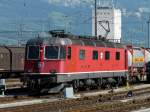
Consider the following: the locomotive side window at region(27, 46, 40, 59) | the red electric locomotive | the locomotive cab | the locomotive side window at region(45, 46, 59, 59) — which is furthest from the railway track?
the locomotive side window at region(27, 46, 40, 59)

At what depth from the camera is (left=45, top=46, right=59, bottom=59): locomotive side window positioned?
29234 mm

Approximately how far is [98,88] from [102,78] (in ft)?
2.36

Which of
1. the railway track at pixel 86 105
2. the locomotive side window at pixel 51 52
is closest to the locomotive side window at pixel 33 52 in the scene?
the locomotive side window at pixel 51 52

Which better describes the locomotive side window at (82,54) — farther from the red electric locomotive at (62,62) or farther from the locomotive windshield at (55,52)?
the locomotive windshield at (55,52)

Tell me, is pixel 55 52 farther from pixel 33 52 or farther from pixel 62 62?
pixel 33 52

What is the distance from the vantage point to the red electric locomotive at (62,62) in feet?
94.9

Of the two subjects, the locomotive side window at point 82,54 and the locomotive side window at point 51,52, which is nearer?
the locomotive side window at point 51,52

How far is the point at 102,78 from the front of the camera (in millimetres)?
34562

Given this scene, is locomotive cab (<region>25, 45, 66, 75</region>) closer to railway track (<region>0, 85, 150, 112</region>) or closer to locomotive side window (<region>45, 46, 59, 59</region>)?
locomotive side window (<region>45, 46, 59, 59</region>)

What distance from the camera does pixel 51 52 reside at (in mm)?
29375

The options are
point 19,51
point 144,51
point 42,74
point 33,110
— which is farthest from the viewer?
point 19,51

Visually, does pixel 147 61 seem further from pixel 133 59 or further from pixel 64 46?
pixel 64 46

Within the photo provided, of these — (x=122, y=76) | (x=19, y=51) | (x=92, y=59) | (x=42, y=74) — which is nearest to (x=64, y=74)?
(x=42, y=74)

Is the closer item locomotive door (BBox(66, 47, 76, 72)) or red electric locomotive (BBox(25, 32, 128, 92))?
red electric locomotive (BBox(25, 32, 128, 92))
